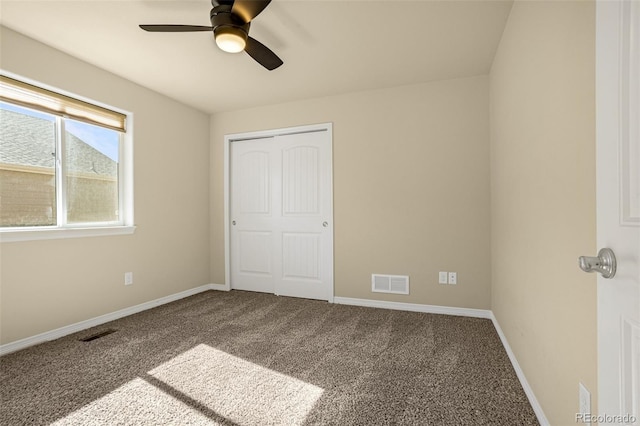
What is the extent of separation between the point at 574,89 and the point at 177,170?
3.81 m

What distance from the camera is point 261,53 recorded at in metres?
2.11

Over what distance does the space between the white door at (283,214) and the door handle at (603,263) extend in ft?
9.34

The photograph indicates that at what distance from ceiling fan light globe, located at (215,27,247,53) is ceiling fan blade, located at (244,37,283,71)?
135mm

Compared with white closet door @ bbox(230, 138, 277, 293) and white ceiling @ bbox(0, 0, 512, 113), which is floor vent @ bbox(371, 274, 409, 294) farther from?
white ceiling @ bbox(0, 0, 512, 113)

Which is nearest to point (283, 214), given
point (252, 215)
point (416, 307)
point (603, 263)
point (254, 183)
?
point (252, 215)

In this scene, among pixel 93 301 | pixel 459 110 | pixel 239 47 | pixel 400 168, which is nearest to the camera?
pixel 239 47

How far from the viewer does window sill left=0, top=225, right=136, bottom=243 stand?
2225 mm

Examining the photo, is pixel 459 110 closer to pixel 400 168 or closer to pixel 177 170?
pixel 400 168

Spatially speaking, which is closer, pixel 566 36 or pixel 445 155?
pixel 566 36

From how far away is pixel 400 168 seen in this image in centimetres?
327

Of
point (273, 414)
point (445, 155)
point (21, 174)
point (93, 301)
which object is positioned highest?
point (445, 155)

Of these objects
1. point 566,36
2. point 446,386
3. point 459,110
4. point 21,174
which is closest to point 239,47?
point 566,36

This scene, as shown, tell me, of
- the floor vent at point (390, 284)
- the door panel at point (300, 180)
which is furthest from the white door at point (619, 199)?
the door panel at point (300, 180)

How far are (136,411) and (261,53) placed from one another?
2.33m
